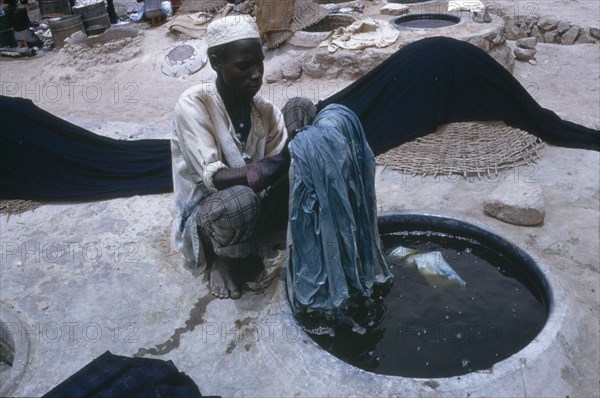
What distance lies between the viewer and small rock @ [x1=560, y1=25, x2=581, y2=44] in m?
8.30

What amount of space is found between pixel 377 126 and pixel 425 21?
2681 millimetres

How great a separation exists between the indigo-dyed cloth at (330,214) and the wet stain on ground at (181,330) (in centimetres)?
56

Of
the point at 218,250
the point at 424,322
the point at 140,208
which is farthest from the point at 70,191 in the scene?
the point at 424,322

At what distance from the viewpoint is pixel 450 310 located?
8.70 feet

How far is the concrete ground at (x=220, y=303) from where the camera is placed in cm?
220

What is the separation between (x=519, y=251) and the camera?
2.79 m

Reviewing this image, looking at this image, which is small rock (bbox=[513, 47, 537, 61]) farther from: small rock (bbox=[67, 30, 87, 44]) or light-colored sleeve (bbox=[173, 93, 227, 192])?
small rock (bbox=[67, 30, 87, 44])

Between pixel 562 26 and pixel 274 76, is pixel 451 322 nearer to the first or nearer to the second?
pixel 274 76

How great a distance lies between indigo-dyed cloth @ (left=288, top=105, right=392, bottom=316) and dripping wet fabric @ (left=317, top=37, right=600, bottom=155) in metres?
2.08

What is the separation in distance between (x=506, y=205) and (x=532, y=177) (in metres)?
0.82

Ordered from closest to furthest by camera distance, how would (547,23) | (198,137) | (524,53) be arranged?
(198,137)
(524,53)
(547,23)

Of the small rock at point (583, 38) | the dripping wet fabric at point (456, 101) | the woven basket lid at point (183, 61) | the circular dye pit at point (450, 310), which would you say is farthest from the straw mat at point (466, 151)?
the small rock at point (583, 38)

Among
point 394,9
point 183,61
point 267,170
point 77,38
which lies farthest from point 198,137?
point 77,38

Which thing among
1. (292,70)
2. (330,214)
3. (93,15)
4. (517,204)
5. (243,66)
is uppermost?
(243,66)
